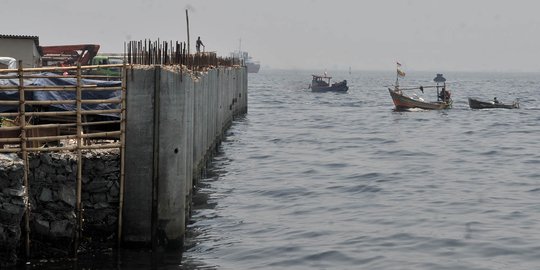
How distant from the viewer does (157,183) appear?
15633 millimetres

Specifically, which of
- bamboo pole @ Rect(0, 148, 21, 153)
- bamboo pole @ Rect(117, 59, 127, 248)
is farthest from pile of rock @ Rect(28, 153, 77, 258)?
bamboo pole @ Rect(117, 59, 127, 248)

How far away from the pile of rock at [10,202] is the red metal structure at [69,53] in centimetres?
3813

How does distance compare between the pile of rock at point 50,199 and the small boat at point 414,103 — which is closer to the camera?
the pile of rock at point 50,199

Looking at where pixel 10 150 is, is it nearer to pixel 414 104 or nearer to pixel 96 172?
pixel 96 172

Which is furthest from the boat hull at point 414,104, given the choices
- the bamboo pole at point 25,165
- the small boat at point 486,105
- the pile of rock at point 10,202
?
the pile of rock at point 10,202

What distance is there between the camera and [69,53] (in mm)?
54625

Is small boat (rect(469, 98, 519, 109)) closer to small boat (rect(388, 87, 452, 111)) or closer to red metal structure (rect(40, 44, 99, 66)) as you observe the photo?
small boat (rect(388, 87, 452, 111))

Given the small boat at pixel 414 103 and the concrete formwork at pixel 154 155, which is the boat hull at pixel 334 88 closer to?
the small boat at pixel 414 103

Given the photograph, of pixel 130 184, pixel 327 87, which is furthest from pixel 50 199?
pixel 327 87

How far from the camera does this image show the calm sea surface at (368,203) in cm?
1758

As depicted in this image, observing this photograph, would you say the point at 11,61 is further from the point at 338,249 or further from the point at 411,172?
the point at 338,249

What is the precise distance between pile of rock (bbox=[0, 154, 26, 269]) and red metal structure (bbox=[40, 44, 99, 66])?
125 ft

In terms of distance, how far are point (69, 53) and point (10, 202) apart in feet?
137

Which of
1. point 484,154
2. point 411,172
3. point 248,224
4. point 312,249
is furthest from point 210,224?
point 484,154
